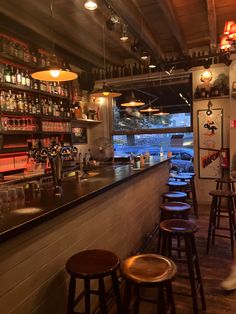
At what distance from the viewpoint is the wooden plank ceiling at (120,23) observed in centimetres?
344

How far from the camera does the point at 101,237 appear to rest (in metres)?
2.24

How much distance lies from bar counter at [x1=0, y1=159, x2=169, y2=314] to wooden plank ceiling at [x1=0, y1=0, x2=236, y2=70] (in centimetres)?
196

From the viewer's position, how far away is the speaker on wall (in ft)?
19.0

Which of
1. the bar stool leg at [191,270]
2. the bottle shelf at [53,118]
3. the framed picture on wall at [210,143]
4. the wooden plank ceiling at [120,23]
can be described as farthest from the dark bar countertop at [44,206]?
the framed picture on wall at [210,143]

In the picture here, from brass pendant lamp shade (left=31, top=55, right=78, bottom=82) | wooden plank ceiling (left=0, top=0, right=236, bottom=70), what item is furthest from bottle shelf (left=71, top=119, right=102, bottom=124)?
brass pendant lamp shade (left=31, top=55, right=78, bottom=82)

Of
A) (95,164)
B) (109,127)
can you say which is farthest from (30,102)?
(109,127)

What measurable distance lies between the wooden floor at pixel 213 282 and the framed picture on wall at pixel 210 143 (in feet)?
6.04

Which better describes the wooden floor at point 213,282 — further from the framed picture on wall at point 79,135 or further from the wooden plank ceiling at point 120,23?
the framed picture on wall at point 79,135

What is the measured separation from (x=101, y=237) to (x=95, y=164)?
2.15 metres

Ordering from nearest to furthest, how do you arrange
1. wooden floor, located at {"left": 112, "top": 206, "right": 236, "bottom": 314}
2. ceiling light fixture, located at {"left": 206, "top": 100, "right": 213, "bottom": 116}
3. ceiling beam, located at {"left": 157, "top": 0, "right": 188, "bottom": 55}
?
Answer: wooden floor, located at {"left": 112, "top": 206, "right": 236, "bottom": 314} < ceiling beam, located at {"left": 157, "top": 0, "right": 188, "bottom": 55} < ceiling light fixture, located at {"left": 206, "top": 100, "right": 213, "bottom": 116}

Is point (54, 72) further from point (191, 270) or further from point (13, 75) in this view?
point (191, 270)

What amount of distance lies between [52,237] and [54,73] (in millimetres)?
1442

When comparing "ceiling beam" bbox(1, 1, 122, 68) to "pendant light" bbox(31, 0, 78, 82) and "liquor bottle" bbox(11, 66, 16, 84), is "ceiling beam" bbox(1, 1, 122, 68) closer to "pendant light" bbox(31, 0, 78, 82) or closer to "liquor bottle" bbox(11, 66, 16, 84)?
"liquor bottle" bbox(11, 66, 16, 84)

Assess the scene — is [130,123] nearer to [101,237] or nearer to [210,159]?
[210,159]
